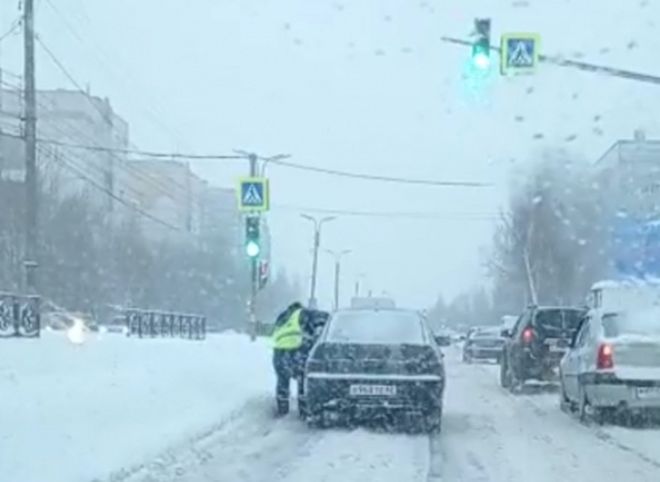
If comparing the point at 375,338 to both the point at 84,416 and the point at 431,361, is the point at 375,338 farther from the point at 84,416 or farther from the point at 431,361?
the point at 84,416

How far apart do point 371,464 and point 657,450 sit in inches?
142

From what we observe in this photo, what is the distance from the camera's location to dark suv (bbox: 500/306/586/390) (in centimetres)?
2686

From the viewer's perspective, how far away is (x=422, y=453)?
14.8m

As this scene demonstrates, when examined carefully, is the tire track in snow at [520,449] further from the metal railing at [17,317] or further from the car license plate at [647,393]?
the metal railing at [17,317]

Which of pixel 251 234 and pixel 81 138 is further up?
pixel 81 138

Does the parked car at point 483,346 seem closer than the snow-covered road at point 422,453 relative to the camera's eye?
No

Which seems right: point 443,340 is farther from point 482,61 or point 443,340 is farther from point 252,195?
point 252,195

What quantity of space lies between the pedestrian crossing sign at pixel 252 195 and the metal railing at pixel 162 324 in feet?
13.9

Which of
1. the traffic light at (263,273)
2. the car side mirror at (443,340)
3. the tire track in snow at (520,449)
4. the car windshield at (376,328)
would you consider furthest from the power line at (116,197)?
the car windshield at (376,328)

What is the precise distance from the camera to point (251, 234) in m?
31.5

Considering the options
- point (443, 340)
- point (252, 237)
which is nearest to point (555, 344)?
point (443, 340)

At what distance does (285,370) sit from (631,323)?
463cm

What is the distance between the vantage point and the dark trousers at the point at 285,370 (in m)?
19.6

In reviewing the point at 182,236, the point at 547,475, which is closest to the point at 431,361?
the point at 547,475
